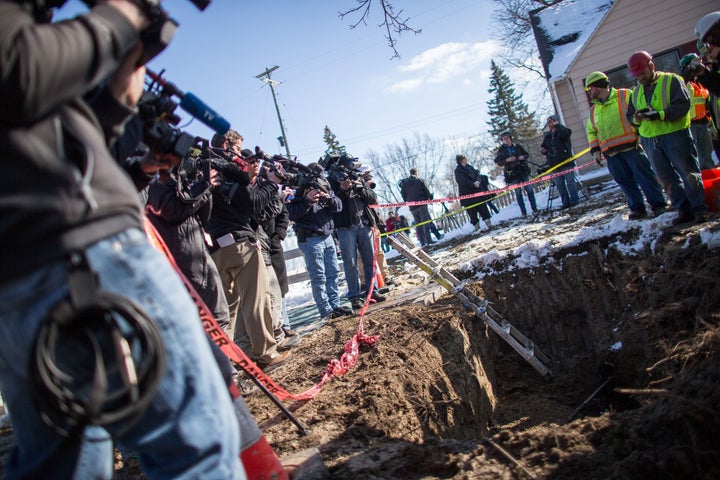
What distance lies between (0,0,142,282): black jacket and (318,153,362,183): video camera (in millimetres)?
5790

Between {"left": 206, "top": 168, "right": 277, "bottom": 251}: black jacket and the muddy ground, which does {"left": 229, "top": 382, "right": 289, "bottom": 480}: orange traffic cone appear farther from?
{"left": 206, "top": 168, "right": 277, "bottom": 251}: black jacket

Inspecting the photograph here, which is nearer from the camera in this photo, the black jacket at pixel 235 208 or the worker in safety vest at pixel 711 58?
the worker in safety vest at pixel 711 58

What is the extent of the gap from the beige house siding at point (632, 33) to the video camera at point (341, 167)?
11857mm

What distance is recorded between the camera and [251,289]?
15.0ft

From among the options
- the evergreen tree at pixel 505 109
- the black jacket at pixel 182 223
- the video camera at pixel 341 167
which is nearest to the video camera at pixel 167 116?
the black jacket at pixel 182 223

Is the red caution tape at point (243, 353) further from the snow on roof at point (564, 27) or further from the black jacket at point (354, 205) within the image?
the snow on roof at point (564, 27)

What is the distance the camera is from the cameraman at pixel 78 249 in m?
1.06

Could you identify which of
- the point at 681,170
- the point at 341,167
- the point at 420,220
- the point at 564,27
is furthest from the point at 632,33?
the point at 341,167

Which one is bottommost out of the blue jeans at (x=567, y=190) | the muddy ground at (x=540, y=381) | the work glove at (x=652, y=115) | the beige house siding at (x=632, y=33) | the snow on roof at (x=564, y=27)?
the muddy ground at (x=540, y=381)

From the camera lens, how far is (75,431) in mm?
1150

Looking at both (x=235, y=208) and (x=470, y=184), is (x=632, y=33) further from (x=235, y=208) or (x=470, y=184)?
(x=235, y=208)

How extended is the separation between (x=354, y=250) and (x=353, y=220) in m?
0.45

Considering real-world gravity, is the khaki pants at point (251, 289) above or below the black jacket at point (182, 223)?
below

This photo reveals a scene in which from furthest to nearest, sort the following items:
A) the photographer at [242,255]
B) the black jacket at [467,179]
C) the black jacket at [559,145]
A: the black jacket at [467,179]
the black jacket at [559,145]
the photographer at [242,255]
